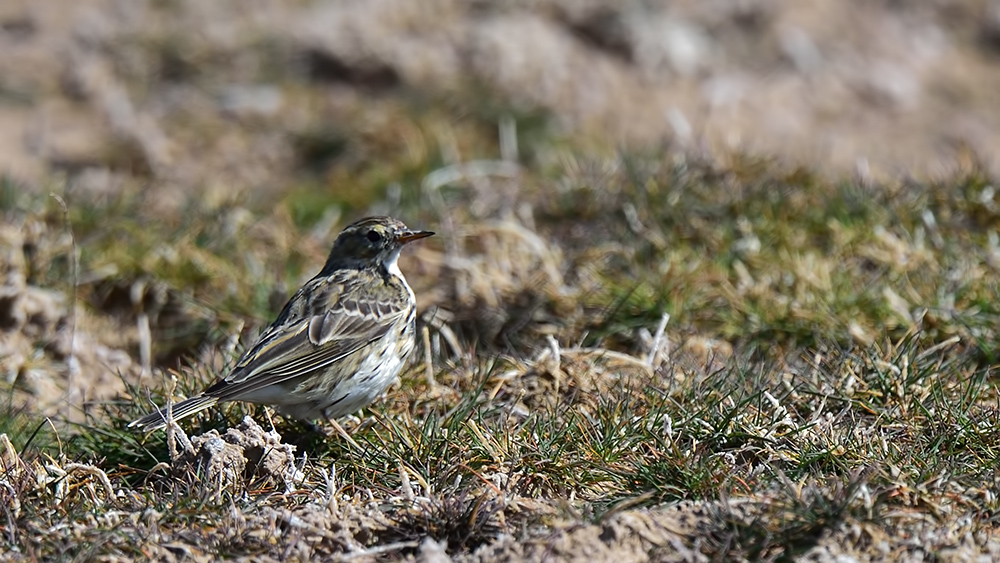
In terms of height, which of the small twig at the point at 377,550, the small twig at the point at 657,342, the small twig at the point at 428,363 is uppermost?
the small twig at the point at 377,550

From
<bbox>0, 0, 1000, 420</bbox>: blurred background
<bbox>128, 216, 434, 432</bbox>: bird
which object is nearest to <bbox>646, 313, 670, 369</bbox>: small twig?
<bbox>0, 0, 1000, 420</bbox>: blurred background

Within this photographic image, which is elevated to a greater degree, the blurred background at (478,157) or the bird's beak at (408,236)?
the bird's beak at (408,236)

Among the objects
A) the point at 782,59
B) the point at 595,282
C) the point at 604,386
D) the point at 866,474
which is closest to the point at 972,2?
the point at 782,59

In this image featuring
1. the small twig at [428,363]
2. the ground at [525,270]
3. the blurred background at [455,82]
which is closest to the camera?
the ground at [525,270]

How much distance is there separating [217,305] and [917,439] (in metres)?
3.91

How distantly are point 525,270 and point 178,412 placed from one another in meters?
2.59

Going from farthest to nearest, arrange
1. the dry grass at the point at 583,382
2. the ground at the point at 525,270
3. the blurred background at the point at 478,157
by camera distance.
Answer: the blurred background at the point at 478,157 → the ground at the point at 525,270 → the dry grass at the point at 583,382

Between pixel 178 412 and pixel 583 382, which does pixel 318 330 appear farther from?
pixel 583 382

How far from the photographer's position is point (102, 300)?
7.23 m

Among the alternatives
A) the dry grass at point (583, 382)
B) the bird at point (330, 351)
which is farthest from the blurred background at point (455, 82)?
the bird at point (330, 351)

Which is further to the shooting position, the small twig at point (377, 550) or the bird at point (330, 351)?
the bird at point (330, 351)

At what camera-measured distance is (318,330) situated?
541cm

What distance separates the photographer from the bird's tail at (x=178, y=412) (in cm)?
485

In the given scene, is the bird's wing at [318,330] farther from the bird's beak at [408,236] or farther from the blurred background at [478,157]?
the blurred background at [478,157]
